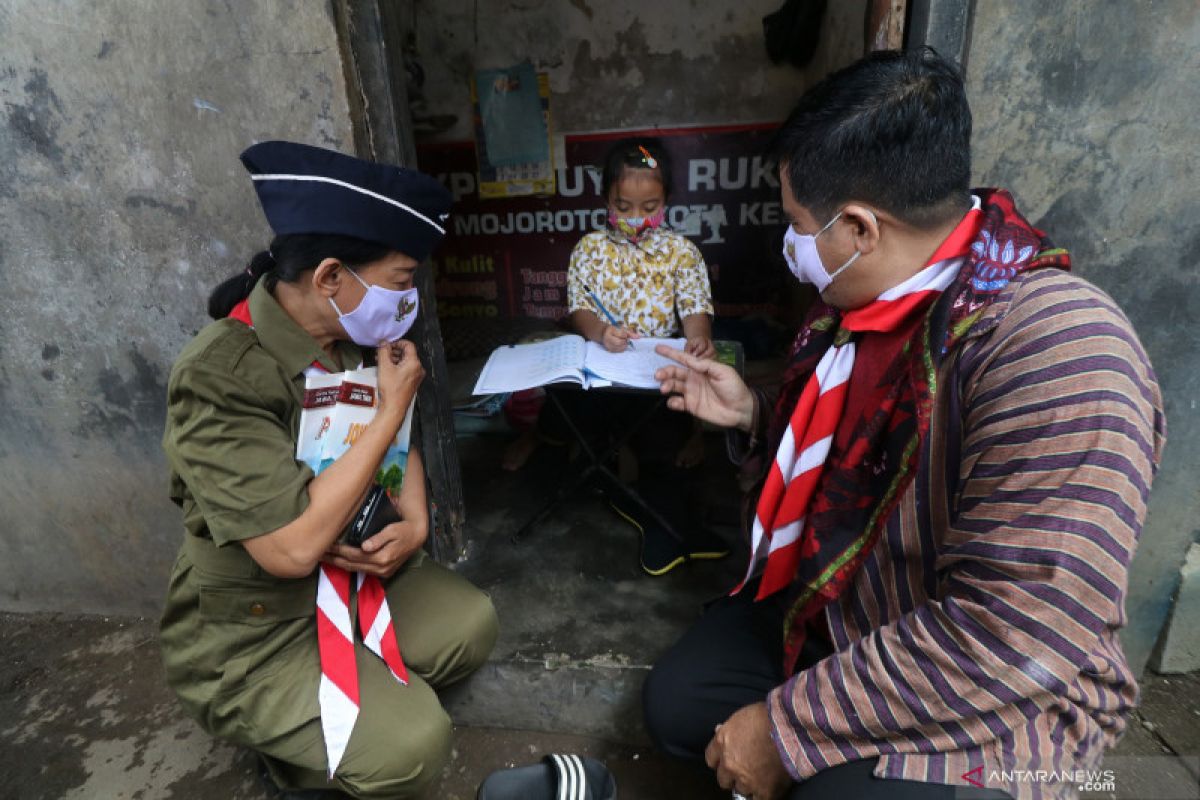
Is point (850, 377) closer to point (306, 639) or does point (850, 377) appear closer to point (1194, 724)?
point (306, 639)

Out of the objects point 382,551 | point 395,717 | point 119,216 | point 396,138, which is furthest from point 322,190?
point 395,717

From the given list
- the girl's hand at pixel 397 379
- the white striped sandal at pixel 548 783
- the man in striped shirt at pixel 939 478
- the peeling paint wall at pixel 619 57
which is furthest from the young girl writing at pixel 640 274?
the white striped sandal at pixel 548 783

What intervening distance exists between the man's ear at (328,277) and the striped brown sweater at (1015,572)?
1340 millimetres

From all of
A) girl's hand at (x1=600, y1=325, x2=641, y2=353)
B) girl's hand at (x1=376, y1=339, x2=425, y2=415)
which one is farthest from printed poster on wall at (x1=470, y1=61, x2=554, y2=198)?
girl's hand at (x1=376, y1=339, x2=425, y2=415)

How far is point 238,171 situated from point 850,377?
182 cm

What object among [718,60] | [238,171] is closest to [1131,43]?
[238,171]

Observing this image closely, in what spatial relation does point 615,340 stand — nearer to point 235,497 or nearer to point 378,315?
point 378,315

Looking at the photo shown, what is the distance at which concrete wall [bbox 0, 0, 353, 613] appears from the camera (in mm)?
1907

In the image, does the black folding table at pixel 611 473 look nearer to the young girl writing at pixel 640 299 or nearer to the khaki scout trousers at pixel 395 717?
the young girl writing at pixel 640 299

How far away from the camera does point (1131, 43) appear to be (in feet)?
5.41

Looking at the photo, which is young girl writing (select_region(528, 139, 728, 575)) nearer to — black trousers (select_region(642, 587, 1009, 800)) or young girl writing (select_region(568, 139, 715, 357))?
young girl writing (select_region(568, 139, 715, 357))

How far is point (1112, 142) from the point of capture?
174cm

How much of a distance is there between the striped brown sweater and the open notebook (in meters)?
1.05

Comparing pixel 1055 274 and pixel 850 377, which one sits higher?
pixel 1055 274
